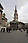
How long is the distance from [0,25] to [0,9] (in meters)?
6.75

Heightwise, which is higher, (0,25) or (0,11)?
(0,11)

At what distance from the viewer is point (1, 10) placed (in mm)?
46062

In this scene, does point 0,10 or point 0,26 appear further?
point 0,10

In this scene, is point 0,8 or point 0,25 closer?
point 0,25

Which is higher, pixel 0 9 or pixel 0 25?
pixel 0 9

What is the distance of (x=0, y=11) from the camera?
4569cm

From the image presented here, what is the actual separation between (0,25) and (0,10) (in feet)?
20.8

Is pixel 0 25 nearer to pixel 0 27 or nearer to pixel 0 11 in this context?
pixel 0 27

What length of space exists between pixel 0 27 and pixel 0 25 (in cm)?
71

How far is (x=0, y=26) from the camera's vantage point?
42406 millimetres

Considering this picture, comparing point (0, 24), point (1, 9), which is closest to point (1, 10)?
point (1, 9)

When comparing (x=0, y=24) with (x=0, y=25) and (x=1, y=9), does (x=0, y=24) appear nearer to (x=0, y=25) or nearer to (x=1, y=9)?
(x=0, y=25)

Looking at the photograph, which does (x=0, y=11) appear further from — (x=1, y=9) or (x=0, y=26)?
(x=0, y=26)

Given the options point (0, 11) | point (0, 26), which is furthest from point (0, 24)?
point (0, 11)
